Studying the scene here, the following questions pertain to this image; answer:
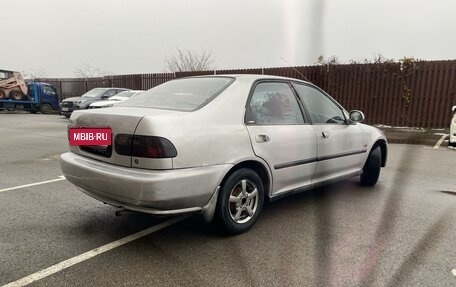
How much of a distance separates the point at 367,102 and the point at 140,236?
12055 millimetres

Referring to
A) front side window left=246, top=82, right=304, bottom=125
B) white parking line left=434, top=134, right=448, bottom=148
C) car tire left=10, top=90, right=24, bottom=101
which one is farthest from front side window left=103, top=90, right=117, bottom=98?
front side window left=246, top=82, right=304, bottom=125

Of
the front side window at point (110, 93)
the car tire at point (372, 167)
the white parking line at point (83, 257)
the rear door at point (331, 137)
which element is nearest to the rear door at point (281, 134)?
the rear door at point (331, 137)

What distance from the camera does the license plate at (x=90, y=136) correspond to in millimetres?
3100

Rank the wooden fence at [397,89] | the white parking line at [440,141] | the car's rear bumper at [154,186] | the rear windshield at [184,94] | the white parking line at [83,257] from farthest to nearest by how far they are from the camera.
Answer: the wooden fence at [397,89]
the white parking line at [440,141]
the rear windshield at [184,94]
the car's rear bumper at [154,186]
the white parking line at [83,257]

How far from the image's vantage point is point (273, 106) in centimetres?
377

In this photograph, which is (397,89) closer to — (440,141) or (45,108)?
(440,141)

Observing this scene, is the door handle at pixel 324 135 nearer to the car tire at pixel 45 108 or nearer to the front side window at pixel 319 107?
the front side window at pixel 319 107

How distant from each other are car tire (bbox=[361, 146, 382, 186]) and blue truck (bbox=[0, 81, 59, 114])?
2022cm

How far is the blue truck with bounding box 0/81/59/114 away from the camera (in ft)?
65.9

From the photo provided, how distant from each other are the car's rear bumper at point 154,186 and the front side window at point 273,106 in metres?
0.68

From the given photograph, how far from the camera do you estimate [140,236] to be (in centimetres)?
338

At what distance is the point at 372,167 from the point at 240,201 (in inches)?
102

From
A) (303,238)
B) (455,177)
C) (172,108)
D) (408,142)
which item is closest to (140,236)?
Result: (172,108)

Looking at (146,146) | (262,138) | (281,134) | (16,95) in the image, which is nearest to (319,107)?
(281,134)
